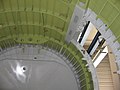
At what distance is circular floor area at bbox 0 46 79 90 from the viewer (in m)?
6.14

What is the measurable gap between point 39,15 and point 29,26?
0.53 m

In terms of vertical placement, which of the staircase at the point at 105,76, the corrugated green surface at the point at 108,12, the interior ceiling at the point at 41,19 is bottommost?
the corrugated green surface at the point at 108,12

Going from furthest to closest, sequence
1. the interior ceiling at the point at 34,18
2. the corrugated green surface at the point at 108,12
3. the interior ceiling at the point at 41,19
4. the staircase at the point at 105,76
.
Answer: the staircase at the point at 105,76
the interior ceiling at the point at 34,18
the interior ceiling at the point at 41,19
the corrugated green surface at the point at 108,12

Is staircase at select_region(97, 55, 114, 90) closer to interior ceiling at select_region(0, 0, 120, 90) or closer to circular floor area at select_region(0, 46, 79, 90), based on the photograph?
circular floor area at select_region(0, 46, 79, 90)

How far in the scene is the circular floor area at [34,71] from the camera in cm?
614

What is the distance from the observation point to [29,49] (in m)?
6.25

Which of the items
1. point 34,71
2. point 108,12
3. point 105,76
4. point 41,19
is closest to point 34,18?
point 41,19

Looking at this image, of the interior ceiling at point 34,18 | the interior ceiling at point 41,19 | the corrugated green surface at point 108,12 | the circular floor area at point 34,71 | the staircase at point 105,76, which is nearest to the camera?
the corrugated green surface at point 108,12

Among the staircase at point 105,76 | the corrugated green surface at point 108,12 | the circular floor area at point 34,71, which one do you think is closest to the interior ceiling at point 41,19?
the corrugated green surface at point 108,12

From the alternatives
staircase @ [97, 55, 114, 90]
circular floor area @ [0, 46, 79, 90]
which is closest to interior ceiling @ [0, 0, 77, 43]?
circular floor area @ [0, 46, 79, 90]

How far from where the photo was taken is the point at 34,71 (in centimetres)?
621

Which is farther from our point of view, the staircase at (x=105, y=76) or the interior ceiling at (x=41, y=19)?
the staircase at (x=105, y=76)

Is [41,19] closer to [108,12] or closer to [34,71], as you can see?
[34,71]

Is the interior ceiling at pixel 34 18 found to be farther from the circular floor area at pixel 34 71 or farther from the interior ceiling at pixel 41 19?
the circular floor area at pixel 34 71
